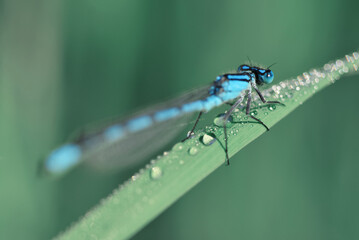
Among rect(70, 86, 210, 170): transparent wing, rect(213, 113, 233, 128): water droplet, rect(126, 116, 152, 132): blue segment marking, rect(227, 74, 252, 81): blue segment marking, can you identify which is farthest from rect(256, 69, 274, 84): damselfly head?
rect(126, 116, 152, 132): blue segment marking

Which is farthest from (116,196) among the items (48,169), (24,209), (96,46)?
(96,46)

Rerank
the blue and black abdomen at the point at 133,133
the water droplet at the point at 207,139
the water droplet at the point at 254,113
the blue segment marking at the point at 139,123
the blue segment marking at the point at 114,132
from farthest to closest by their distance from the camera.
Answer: the water droplet at the point at 254,113
the blue segment marking at the point at 139,123
the blue segment marking at the point at 114,132
the water droplet at the point at 207,139
the blue and black abdomen at the point at 133,133

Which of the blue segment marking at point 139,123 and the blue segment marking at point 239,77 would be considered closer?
the blue segment marking at point 139,123

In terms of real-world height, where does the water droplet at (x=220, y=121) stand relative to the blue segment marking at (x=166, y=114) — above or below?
below

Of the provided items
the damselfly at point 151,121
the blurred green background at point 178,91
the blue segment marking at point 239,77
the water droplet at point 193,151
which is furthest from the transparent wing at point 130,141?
the blurred green background at point 178,91

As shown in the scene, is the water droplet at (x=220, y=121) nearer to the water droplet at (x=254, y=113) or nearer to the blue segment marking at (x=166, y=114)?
the water droplet at (x=254, y=113)

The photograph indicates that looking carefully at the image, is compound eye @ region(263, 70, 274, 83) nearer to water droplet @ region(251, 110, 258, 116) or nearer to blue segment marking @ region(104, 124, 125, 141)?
water droplet @ region(251, 110, 258, 116)

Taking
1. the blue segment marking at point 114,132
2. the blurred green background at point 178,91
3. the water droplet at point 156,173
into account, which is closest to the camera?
the water droplet at point 156,173

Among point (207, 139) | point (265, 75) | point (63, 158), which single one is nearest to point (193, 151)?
point (207, 139)
